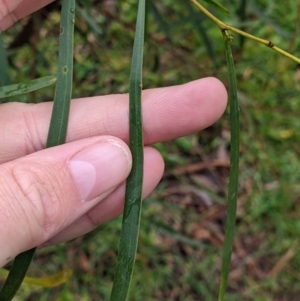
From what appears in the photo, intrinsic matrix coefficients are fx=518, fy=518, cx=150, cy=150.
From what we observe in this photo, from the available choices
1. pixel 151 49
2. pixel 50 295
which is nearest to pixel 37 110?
pixel 151 49

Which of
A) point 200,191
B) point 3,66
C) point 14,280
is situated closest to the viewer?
point 14,280

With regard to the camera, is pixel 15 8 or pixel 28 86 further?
pixel 15 8

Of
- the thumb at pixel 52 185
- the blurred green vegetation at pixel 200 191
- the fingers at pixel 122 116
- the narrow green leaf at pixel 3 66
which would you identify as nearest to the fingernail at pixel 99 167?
the thumb at pixel 52 185

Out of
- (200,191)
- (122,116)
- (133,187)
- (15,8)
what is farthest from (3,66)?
(200,191)

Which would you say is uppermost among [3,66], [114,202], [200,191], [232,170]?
[3,66]

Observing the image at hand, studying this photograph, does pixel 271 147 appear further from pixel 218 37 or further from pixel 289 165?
pixel 218 37

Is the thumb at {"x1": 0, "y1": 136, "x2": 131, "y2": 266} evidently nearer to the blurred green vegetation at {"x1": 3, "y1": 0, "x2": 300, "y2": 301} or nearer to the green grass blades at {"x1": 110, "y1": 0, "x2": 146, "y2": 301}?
the green grass blades at {"x1": 110, "y1": 0, "x2": 146, "y2": 301}

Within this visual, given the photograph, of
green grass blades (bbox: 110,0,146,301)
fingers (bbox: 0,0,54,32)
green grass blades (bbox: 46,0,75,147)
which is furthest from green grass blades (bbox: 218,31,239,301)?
fingers (bbox: 0,0,54,32)

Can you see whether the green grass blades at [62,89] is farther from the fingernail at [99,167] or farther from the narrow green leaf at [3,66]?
the narrow green leaf at [3,66]

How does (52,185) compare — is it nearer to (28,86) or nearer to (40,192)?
(40,192)
